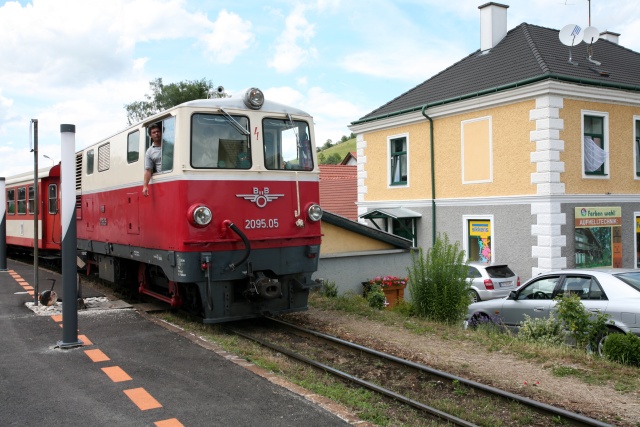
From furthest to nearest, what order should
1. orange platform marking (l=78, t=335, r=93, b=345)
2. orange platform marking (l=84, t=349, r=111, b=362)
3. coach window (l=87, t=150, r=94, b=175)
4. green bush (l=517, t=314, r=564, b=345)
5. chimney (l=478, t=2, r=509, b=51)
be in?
chimney (l=478, t=2, r=509, b=51)
coach window (l=87, t=150, r=94, b=175)
green bush (l=517, t=314, r=564, b=345)
orange platform marking (l=78, t=335, r=93, b=345)
orange platform marking (l=84, t=349, r=111, b=362)

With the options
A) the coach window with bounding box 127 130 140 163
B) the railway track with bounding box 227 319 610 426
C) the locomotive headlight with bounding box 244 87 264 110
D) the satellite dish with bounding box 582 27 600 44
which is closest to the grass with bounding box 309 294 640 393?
the railway track with bounding box 227 319 610 426

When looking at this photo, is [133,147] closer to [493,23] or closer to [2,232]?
[2,232]

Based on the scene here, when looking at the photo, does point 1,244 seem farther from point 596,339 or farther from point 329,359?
point 596,339

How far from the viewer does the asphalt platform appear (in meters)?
5.42

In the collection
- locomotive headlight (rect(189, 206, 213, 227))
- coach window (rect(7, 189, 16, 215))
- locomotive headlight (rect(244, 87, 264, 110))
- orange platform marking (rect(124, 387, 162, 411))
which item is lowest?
orange platform marking (rect(124, 387, 162, 411))

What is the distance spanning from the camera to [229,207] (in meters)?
8.85

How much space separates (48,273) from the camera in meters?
16.5

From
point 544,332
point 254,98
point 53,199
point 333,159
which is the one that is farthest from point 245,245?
point 333,159

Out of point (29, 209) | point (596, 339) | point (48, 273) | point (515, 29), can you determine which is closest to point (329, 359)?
point (596, 339)

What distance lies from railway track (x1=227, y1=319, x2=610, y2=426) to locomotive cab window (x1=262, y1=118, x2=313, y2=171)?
248 cm

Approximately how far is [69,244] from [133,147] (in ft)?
9.21

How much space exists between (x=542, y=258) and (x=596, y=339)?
30.8ft

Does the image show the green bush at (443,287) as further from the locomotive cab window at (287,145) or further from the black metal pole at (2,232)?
the black metal pole at (2,232)

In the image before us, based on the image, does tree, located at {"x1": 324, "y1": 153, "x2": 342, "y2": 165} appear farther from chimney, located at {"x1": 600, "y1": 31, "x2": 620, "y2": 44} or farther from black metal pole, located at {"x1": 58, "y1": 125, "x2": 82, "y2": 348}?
black metal pole, located at {"x1": 58, "y1": 125, "x2": 82, "y2": 348}
